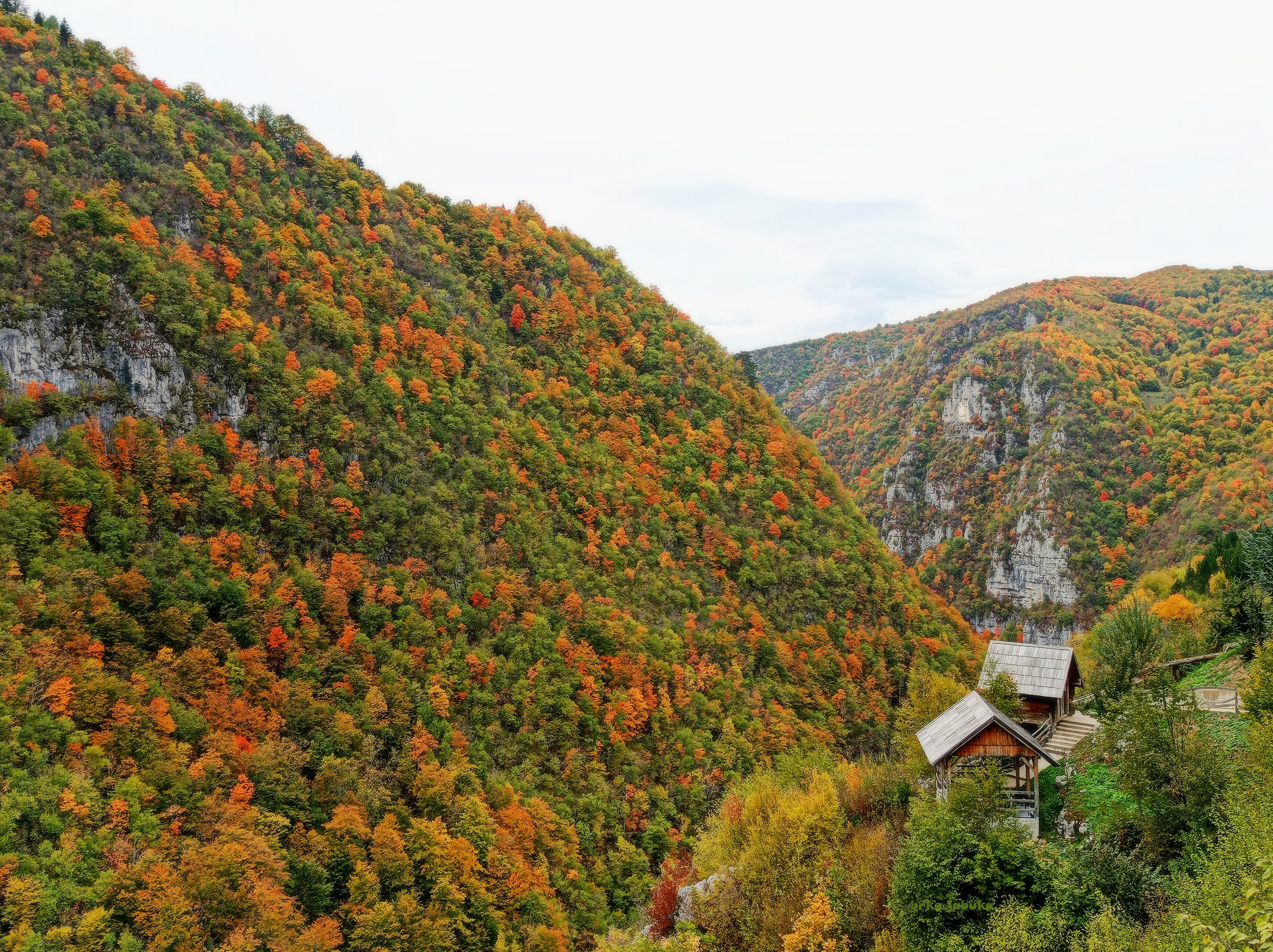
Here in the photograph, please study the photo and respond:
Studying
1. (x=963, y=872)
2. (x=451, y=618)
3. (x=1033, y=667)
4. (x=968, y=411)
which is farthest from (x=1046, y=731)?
(x=968, y=411)

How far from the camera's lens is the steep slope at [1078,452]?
402ft

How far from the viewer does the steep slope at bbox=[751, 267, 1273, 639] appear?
122m

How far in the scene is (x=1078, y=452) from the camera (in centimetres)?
14662

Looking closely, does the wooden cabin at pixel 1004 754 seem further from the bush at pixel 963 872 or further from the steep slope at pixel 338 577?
the steep slope at pixel 338 577

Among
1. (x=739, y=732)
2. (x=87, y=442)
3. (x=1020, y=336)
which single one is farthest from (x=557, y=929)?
(x=1020, y=336)

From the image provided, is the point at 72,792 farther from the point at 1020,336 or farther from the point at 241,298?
the point at 1020,336

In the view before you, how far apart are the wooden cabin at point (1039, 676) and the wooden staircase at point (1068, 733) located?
1.31 feet

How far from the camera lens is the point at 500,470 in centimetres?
8494

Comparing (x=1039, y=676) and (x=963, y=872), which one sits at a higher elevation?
(x=1039, y=676)

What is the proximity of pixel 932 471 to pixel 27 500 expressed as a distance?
17019cm

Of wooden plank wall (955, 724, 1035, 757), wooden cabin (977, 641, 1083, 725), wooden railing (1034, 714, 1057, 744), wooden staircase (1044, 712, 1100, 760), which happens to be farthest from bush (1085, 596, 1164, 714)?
wooden plank wall (955, 724, 1035, 757)

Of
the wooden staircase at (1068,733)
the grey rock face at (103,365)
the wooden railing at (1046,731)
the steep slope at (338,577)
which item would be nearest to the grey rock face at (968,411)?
the steep slope at (338,577)

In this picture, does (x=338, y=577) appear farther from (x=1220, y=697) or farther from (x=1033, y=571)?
(x=1033, y=571)

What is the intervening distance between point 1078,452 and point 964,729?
144123mm
